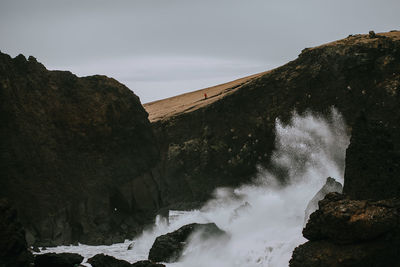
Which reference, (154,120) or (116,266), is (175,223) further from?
(154,120)

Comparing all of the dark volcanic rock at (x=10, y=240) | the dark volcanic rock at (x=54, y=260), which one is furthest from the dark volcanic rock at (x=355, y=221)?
the dark volcanic rock at (x=10, y=240)

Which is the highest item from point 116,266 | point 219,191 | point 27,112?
point 27,112

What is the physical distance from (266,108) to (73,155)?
23.8 metres

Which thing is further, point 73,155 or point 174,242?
point 73,155

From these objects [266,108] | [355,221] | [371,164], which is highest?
[266,108]

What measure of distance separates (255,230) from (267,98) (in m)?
25.6

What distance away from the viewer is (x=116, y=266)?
2022 cm

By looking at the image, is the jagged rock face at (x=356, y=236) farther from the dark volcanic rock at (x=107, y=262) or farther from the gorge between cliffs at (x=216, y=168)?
the dark volcanic rock at (x=107, y=262)

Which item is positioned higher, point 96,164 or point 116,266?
point 96,164

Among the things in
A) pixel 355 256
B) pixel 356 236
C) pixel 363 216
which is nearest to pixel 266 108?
pixel 363 216

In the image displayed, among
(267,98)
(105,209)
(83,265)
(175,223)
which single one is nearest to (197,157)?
(267,98)

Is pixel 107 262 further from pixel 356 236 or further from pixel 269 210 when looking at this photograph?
pixel 269 210

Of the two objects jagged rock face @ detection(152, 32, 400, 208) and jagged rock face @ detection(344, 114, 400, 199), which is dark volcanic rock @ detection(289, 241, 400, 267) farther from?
jagged rock face @ detection(152, 32, 400, 208)

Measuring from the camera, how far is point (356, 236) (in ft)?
52.8
